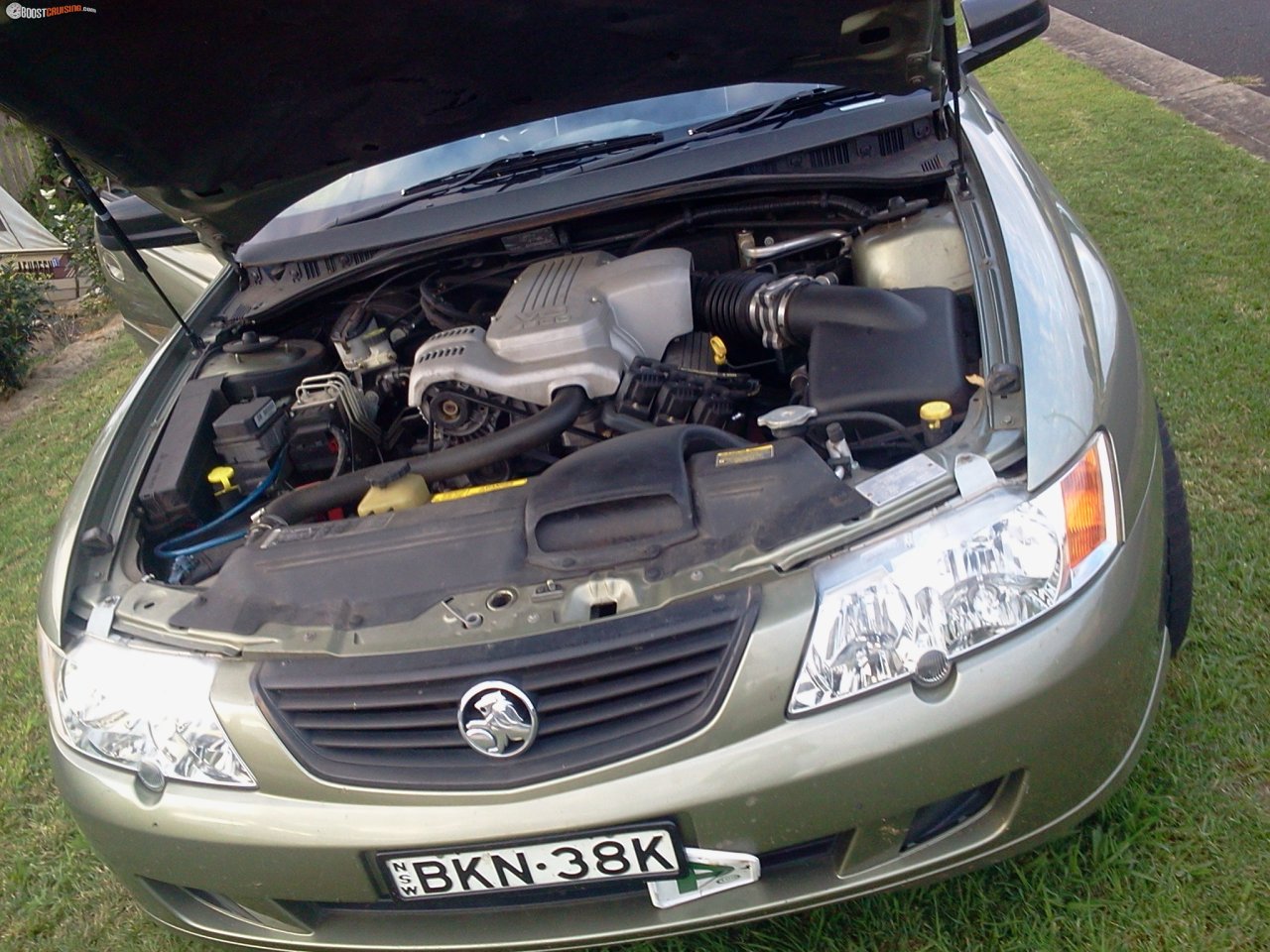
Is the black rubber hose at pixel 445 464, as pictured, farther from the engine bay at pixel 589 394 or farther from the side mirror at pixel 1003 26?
the side mirror at pixel 1003 26

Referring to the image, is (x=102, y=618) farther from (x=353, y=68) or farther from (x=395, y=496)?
(x=353, y=68)

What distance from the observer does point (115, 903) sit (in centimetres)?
225

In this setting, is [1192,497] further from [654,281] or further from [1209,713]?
[654,281]

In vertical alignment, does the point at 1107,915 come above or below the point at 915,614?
below

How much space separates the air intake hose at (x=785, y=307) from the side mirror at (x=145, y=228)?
1.43 m

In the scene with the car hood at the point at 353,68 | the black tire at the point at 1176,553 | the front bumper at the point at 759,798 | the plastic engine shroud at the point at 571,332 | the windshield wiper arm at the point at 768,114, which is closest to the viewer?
the front bumper at the point at 759,798

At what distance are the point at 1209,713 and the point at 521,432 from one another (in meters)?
1.45

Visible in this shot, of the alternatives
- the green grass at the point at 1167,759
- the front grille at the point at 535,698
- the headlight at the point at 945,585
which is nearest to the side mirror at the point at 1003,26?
the green grass at the point at 1167,759

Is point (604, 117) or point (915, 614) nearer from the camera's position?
point (915, 614)

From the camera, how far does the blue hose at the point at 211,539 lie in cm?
199

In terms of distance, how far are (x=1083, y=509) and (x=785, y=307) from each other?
2.73ft

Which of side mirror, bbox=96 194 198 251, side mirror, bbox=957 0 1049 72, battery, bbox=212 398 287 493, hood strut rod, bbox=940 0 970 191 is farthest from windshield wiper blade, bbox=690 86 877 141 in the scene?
side mirror, bbox=96 194 198 251

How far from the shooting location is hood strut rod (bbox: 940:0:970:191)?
73.5 inches

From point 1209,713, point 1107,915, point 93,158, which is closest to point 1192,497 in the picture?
point 1209,713
